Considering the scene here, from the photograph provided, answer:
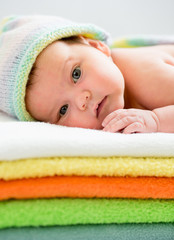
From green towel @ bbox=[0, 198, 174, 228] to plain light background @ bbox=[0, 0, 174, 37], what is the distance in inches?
51.9

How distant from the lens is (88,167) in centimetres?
58

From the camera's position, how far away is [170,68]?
0.94 metres

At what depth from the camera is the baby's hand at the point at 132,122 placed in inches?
29.2

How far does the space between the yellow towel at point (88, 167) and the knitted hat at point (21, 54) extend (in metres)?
0.35

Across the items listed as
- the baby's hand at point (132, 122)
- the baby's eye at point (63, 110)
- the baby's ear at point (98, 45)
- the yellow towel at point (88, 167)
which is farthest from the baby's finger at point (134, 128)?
the baby's ear at point (98, 45)

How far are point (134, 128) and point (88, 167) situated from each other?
0.20 metres

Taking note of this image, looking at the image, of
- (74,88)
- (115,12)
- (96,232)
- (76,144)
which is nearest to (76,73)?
(74,88)

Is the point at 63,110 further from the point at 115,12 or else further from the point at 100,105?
the point at 115,12

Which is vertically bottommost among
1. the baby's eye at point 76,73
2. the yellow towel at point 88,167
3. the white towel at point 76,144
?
the yellow towel at point 88,167

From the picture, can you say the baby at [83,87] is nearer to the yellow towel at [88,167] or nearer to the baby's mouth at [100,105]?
the baby's mouth at [100,105]

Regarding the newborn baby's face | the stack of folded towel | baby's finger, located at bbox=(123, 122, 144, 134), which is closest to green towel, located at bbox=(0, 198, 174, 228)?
the stack of folded towel

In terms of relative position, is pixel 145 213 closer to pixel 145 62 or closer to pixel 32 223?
pixel 32 223

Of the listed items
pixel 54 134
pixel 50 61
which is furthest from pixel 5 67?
pixel 54 134

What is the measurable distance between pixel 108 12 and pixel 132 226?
1.38m
